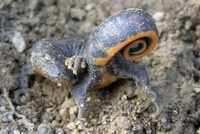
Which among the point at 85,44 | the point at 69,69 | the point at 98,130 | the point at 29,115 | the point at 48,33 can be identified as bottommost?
the point at 98,130

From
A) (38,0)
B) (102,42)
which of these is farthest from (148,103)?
(38,0)

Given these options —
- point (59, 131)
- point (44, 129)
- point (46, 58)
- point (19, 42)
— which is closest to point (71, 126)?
point (59, 131)

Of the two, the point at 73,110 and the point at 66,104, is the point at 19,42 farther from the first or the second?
the point at 73,110

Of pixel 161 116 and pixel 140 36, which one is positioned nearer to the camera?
pixel 140 36

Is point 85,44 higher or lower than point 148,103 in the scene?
higher

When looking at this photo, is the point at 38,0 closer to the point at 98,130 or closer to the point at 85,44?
the point at 85,44

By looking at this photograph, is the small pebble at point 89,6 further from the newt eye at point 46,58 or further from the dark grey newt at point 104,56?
the newt eye at point 46,58

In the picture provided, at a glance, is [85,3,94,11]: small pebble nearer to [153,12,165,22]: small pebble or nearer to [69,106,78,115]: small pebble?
[153,12,165,22]: small pebble

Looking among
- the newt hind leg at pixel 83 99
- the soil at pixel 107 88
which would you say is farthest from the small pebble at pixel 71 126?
the newt hind leg at pixel 83 99
